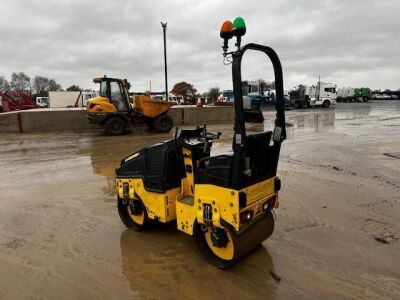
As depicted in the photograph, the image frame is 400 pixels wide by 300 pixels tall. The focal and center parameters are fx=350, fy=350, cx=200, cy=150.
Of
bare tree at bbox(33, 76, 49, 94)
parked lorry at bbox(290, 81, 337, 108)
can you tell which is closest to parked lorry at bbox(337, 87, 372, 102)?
parked lorry at bbox(290, 81, 337, 108)

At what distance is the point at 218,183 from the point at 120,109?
503 inches

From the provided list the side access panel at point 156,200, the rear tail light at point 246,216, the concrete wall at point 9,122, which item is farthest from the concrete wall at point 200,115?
the rear tail light at point 246,216

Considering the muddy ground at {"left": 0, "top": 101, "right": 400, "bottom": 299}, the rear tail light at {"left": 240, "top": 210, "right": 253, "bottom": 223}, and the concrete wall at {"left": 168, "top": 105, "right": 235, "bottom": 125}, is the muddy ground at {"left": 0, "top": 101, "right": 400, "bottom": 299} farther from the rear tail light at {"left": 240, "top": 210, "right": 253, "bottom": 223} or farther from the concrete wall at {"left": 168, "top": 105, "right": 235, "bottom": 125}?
the concrete wall at {"left": 168, "top": 105, "right": 235, "bottom": 125}

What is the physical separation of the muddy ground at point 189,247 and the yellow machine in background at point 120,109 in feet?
24.2

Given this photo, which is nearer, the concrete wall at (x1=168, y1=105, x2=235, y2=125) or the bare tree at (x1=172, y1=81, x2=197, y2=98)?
the concrete wall at (x1=168, y1=105, x2=235, y2=125)

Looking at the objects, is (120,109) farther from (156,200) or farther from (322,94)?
(322,94)

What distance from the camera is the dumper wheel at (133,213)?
14.5ft

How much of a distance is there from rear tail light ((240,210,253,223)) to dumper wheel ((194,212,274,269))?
0.49 feet

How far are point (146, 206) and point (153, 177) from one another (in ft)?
1.41

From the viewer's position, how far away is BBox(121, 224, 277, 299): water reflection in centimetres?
322

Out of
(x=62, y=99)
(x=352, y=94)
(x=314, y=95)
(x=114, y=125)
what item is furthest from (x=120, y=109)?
(x=352, y=94)

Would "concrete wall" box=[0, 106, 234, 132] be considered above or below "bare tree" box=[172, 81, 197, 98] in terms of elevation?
below

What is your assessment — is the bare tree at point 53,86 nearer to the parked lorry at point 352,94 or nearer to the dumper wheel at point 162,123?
the parked lorry at point 352,94

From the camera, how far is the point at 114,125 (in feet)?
49.4
